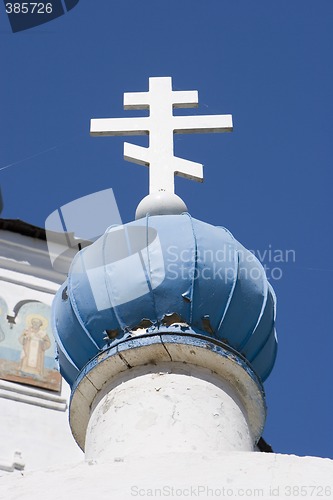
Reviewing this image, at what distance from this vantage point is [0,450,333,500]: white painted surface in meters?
6.16

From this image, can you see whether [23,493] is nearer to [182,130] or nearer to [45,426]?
[182,130]

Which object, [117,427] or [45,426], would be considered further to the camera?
[45,426]

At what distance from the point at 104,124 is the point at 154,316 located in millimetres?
1831

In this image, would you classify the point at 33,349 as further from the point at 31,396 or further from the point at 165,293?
the point at 165,293

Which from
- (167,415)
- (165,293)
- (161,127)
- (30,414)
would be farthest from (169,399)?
(30,414)

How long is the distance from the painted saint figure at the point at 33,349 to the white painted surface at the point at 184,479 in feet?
26.2

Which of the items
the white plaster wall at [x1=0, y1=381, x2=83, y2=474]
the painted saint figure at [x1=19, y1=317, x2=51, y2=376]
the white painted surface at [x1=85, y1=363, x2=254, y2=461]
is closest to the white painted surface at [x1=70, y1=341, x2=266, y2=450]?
the white painted surface at [x1=85, y1=363, x2=254, y2=461]

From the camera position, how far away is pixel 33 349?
14.5 meters

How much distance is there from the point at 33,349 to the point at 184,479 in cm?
837

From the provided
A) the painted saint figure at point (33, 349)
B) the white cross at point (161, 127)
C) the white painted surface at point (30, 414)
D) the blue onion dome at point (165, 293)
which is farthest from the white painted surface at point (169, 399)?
the painted saint figure at point (33, 349)

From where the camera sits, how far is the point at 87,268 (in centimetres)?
779

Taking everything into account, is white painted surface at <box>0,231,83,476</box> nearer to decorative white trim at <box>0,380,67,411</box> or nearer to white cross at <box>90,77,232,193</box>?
decorative white trim at <box>0,380,67,411</box>

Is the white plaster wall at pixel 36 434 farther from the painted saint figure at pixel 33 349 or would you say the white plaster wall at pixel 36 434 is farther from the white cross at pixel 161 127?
the white cross at pixel 161 127

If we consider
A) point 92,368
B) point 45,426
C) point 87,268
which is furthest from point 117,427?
point 45,426
